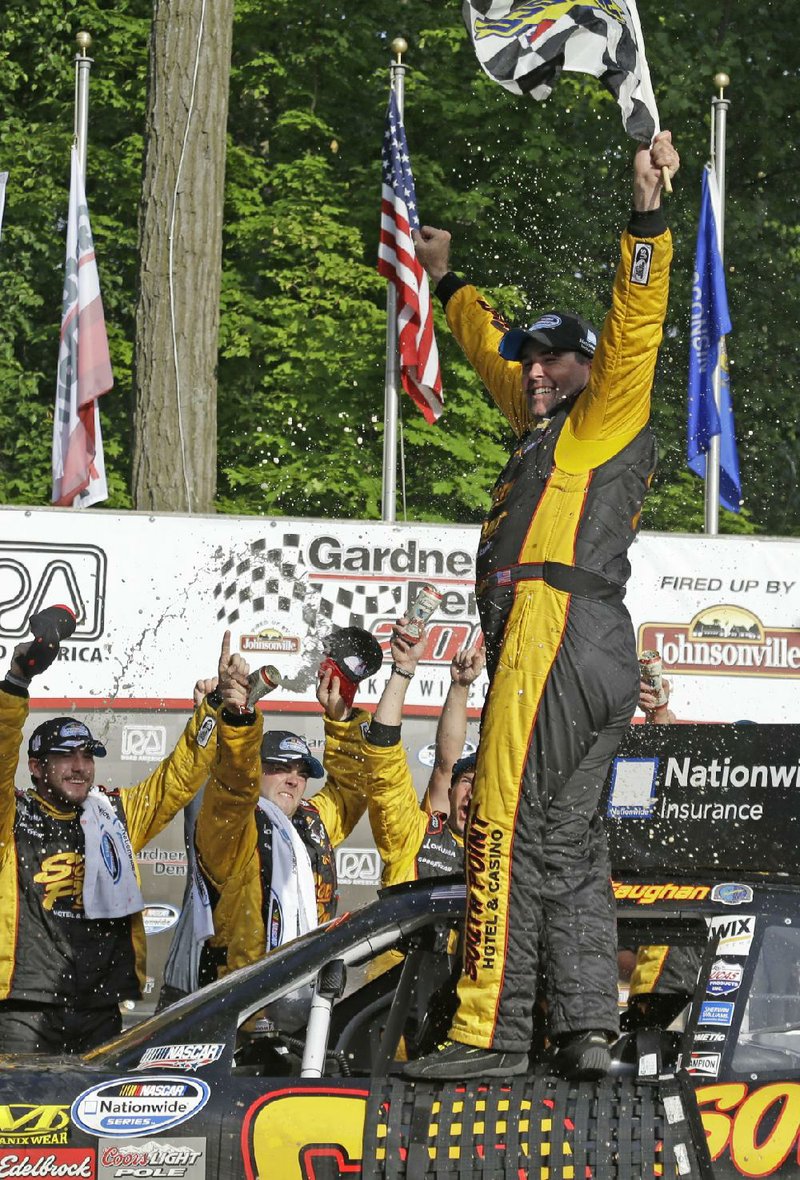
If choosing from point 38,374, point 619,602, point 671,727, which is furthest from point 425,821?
point 38,374

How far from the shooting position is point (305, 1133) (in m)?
3.85

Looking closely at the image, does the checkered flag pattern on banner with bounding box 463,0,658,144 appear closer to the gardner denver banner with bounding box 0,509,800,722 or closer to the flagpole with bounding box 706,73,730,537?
the gardner denver banner with bounding box 0,509,800,722

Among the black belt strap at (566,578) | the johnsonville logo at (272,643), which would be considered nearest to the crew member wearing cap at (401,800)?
the black belt strap at (566,578)

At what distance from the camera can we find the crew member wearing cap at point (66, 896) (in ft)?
18.5

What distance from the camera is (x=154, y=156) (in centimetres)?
1055

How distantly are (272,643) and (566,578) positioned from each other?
12.8 ft

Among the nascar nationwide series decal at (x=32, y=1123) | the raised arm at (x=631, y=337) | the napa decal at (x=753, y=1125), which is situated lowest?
the nascar nationwide series decal at (x=32, y=1123)

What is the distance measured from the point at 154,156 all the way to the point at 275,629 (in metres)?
4.03

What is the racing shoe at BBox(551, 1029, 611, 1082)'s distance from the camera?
12.5 feet

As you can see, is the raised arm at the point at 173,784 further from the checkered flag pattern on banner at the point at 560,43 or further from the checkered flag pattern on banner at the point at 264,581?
the checkered flag pattern on banner at the point at 560,43

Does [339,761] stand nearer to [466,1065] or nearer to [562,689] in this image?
[562,689]

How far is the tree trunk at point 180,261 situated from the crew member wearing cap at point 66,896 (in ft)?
14.4

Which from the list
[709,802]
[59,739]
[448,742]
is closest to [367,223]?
[448,742]

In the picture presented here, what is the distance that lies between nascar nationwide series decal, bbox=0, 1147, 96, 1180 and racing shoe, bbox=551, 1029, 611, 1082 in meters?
1.08
